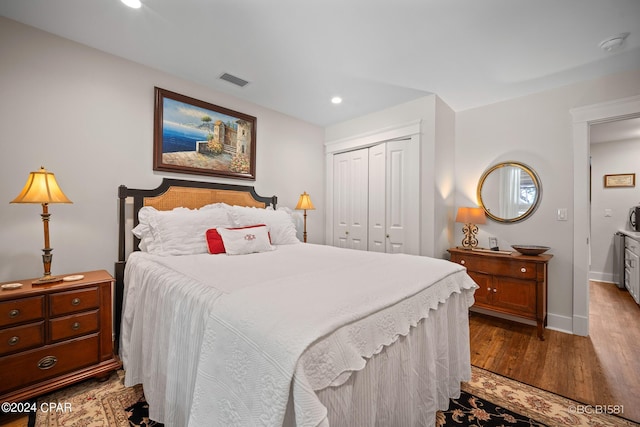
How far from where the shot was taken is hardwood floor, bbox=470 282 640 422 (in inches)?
72.2

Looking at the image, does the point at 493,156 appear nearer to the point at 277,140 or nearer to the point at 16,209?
the point at 277,140

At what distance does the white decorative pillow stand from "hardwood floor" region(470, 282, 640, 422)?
6.68ft

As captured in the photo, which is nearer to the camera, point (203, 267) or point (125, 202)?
point (203, 267)

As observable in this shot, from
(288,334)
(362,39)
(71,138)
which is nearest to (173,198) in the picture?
(71,138)

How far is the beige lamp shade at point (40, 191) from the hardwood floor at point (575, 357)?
332 cm

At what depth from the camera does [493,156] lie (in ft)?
10.8

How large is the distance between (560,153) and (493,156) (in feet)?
2.01

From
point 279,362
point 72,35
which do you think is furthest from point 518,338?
point 72,35

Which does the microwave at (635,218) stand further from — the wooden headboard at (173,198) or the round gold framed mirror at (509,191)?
the wooden headboard at (173,198)

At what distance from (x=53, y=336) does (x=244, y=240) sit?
1341 millimetres

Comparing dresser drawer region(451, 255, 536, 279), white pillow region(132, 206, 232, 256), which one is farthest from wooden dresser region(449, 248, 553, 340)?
white pillow region(132, 206, 232, 256)

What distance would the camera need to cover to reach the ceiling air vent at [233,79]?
2721mm

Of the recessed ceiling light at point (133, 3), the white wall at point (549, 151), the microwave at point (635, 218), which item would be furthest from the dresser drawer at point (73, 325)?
the microwave at point (635, 218)

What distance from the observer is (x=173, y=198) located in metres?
2.69
